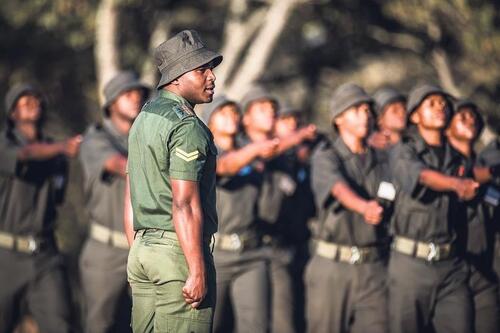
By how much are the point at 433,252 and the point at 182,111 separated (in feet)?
11.6

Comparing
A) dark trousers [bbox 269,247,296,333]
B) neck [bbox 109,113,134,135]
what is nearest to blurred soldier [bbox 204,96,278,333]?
dark trousers [bbox 269,247,296,333]

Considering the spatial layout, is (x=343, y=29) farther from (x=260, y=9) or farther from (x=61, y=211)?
(x=61, y=211)

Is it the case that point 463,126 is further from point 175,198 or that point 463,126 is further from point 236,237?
point 175,198

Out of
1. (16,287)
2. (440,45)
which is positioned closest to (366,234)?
(16,287)

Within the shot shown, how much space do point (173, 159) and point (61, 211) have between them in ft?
46.7

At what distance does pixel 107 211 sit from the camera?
11.3 m

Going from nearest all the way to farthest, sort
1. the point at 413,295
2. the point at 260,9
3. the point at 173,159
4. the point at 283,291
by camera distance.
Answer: the point at 173,159 < the point at 413,295 < the point at 283,291 < the point at 260,9

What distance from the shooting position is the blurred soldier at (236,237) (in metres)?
10.9

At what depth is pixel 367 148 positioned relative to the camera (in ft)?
35.7

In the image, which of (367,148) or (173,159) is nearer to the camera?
(173,159)

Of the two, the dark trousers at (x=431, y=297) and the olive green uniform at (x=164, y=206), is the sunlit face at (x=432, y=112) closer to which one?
the dark trousers at (x=431, y=297)

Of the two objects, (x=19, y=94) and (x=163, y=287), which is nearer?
(x=163, y=287)

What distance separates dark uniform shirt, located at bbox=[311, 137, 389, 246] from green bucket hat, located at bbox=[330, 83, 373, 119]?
0.28 meters

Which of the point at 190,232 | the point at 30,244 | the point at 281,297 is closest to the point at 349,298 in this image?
the point at 281,297
